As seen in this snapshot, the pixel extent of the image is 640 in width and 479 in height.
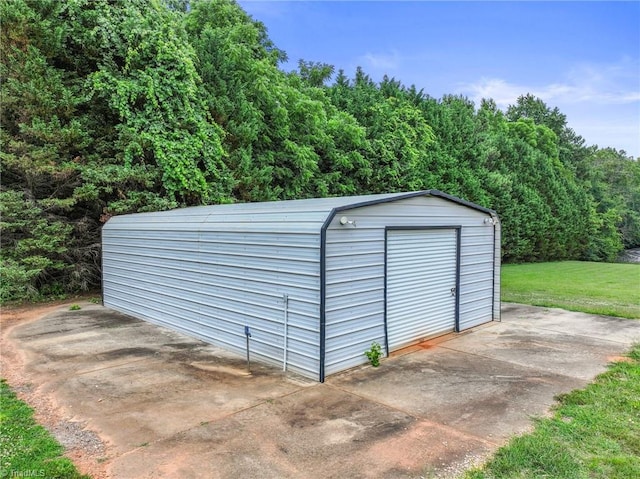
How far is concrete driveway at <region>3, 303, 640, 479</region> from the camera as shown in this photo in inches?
133

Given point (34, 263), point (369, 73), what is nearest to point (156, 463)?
point (34, 263)

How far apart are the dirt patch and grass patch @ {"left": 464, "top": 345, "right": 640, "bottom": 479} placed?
9.82ft

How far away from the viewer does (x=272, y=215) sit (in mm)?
6141

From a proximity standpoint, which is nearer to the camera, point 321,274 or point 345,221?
point 321,274

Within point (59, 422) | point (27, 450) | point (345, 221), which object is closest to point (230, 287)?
point (345, 221)

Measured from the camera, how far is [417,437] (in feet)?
12.3

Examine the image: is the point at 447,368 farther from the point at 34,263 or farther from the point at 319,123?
the point at 319,123

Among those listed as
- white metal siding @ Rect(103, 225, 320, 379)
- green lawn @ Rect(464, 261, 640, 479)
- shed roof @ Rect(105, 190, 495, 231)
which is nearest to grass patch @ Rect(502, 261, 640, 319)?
green lawn @ Rect(464, 261, 640, 479)

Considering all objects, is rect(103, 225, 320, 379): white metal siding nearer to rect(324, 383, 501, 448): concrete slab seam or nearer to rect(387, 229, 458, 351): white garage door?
rect(324, 383, 501, 448): concrete slab seam

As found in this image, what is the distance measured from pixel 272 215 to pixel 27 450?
3.85 metres

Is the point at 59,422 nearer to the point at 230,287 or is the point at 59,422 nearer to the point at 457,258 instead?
the point at 230,287

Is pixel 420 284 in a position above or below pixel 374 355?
above

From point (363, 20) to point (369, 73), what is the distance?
6.35 m

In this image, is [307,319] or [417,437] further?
[307,319]
